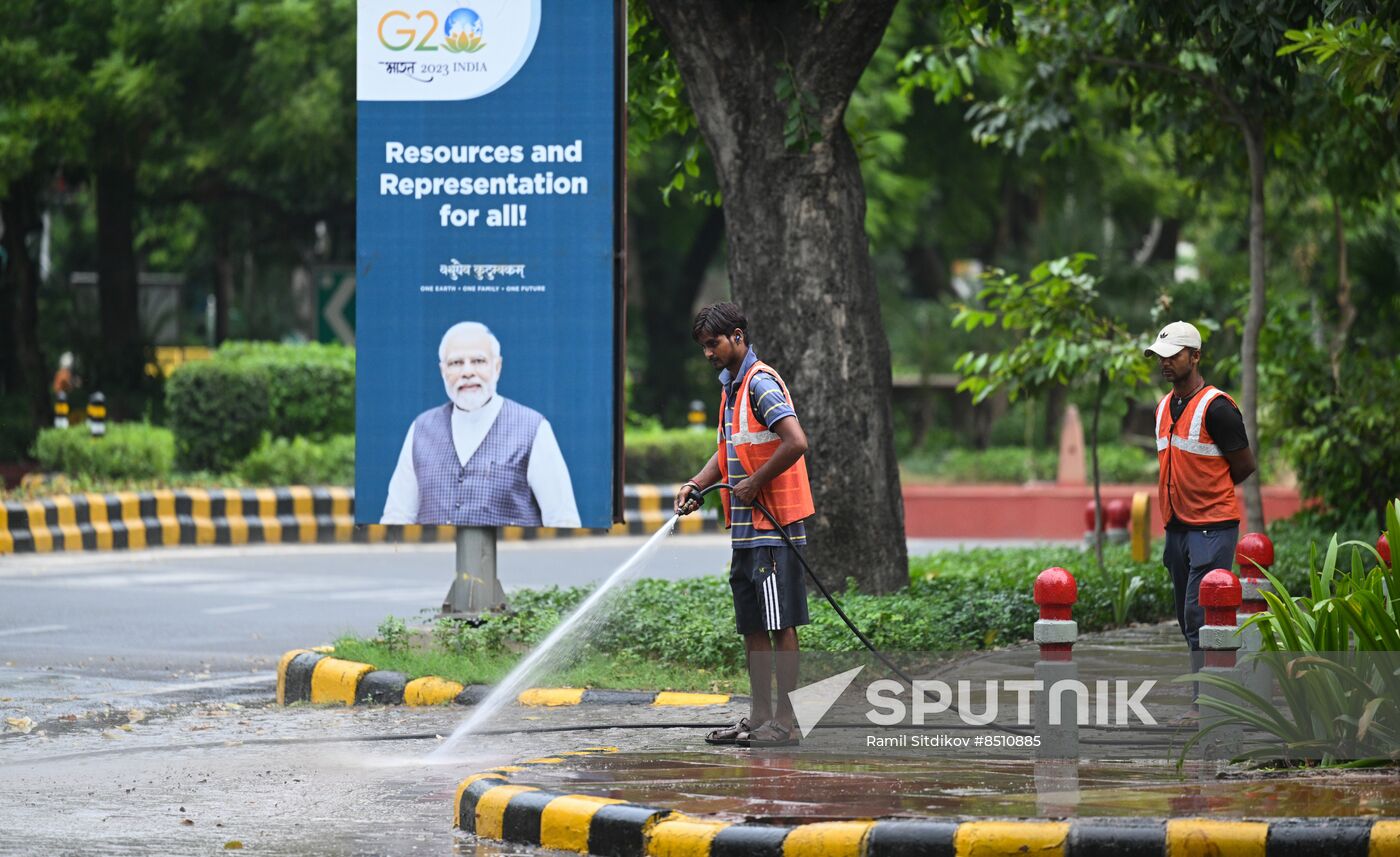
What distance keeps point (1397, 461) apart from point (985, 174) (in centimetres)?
1481

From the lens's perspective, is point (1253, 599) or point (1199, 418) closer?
point (1199, 418)

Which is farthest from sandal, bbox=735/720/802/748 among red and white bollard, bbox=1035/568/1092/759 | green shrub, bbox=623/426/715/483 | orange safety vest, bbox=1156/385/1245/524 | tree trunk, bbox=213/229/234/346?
tree trunk, bbox=213/229/234/346

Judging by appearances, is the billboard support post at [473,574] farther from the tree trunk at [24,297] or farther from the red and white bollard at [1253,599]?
the tree trunk at [24,297]

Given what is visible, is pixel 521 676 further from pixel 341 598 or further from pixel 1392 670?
pixel 341 598

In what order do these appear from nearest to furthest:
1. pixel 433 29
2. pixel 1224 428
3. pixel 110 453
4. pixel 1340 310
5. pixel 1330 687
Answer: pixel 1330 687 → pixel 1224 428 → pixel 433 29 → pixel 1340 310 → pixel 110 453

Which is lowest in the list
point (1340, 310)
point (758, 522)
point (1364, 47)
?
point (758, 522)

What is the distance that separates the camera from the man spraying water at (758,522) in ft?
26.7

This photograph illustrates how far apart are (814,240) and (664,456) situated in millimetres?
14384

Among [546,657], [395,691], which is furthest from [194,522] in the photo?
[395,691]

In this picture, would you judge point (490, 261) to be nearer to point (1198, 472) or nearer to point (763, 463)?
point (763, 463)

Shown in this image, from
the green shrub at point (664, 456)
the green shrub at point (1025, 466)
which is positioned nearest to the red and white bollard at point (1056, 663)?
the green shrub at point (664, 456)

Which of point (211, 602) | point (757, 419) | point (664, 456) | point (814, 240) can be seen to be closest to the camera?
point (757, 419)

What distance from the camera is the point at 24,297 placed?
29031mm

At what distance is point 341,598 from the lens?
15.7 m
